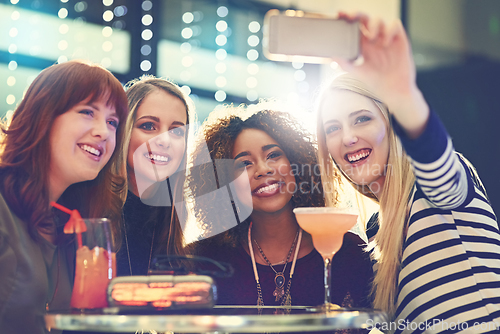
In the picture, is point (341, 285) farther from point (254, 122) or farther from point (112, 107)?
point (112, 107)

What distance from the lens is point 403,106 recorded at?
1270 millimetres

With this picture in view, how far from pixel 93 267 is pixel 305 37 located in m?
0.87

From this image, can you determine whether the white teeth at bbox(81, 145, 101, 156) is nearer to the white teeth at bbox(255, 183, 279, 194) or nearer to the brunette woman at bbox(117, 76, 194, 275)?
the brunette woman at bbox(117, 76, 194, 275)

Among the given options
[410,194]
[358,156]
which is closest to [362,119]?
[358,156]

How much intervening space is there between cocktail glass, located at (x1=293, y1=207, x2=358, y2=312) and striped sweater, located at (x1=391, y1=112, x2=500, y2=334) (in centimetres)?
25

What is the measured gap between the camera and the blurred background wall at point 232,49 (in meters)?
3.19

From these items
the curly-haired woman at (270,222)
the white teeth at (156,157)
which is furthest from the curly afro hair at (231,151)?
the white teeth at (156,157)

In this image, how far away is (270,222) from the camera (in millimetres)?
2057

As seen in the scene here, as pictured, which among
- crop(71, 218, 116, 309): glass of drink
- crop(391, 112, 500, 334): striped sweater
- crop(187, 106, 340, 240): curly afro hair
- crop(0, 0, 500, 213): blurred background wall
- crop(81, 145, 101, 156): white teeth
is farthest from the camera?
crop(0, 0, 500, 213): blurred background wall

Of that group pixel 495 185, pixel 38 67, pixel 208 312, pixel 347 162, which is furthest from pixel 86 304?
pixel 38 67

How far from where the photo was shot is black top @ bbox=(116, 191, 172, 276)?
1902 millimetres

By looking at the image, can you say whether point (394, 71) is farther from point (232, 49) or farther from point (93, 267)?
point (232, 49)

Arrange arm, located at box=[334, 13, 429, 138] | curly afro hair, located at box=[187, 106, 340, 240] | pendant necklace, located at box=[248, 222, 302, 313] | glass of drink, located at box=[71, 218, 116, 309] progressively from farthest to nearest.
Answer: curly afro hair, located at box=[187, 106, 340, 240] → pendant necklace, located at box=[248, 222, 302, 313] → glass of drink, located at box=[71, 218, 116, 309] → arm, located at box=[334, 13, 429, 138]

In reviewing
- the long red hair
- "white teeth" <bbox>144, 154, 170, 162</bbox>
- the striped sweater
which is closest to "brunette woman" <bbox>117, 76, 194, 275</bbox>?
"white teeth" <bbox>144, 154, 170, 162</bbox>
